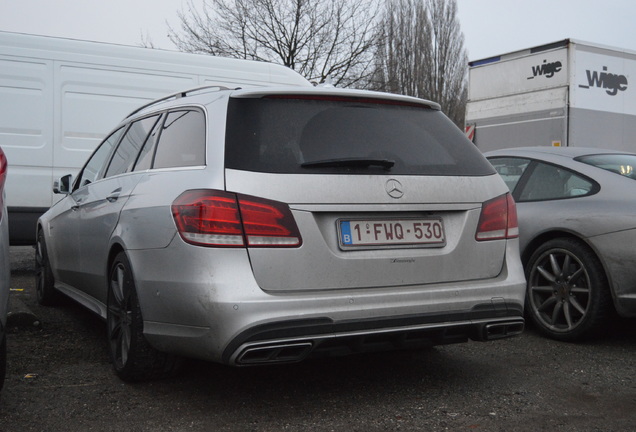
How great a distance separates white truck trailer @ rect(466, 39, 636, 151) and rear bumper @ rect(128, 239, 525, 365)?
27.6 feet

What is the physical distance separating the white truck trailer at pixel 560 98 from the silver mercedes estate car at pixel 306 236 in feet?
26.5

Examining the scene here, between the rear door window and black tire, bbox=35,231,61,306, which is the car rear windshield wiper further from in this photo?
black tire, bbox=35,231,61,306

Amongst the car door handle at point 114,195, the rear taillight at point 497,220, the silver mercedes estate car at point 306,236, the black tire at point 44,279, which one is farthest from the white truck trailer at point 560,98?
the car door handle at point 114,195

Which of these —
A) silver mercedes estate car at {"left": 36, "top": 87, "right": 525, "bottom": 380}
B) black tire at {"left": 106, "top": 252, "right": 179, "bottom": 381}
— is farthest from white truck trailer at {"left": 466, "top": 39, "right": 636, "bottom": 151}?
black tire at {"left": 106, "top": 252, "right": 179, "bottom": 381}

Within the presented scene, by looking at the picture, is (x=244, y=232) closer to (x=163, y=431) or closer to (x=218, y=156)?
(x=218, y=156)

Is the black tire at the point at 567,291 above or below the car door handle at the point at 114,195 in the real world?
below

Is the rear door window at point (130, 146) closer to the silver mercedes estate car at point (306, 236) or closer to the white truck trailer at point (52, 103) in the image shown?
the silver mercedes estate car at point (306, 236)

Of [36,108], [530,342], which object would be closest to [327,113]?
[530,342]

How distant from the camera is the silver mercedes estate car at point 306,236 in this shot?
10.9ft

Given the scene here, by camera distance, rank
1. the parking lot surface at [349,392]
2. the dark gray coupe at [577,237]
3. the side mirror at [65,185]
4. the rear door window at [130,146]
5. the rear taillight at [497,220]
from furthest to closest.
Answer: the side mirror at [65,185]
the dark gray coupe at [577,237]
the rear door window at [130,146]
the rear taillight at [497,220]
the parking lot surface at [349,392]

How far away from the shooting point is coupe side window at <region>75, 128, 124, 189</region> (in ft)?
17.4

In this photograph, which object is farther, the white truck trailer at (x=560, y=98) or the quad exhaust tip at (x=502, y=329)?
the white truck trailer at (x=560, y=98)

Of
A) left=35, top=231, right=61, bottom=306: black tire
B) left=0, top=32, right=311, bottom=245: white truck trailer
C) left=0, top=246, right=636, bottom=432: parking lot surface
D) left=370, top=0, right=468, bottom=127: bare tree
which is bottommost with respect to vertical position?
left=0, top=246, right=636, bottom=432: parking lot surface

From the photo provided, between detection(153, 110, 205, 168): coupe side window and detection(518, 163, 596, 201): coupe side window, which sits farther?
detection(518, 163, 596, 201): coupe side window
